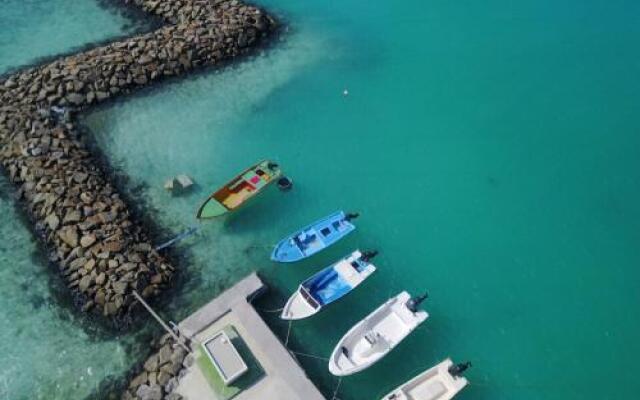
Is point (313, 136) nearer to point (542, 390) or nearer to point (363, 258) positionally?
point (363, 258)

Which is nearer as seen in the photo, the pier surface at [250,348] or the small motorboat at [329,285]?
the pier surface at [250,348]

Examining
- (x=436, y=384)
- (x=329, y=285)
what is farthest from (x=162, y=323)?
(x=436, y=384)

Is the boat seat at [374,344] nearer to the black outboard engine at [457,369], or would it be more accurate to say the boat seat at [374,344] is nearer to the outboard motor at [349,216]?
the black outboard engine at [457,369]

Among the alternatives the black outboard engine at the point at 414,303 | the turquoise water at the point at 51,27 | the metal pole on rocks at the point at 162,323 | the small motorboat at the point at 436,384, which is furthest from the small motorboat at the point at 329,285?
the turquoise water at the point at 51,27

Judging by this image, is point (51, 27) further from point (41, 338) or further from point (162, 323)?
point (162, 323)

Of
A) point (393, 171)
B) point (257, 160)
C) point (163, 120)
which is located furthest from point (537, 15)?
point (163, 120)
